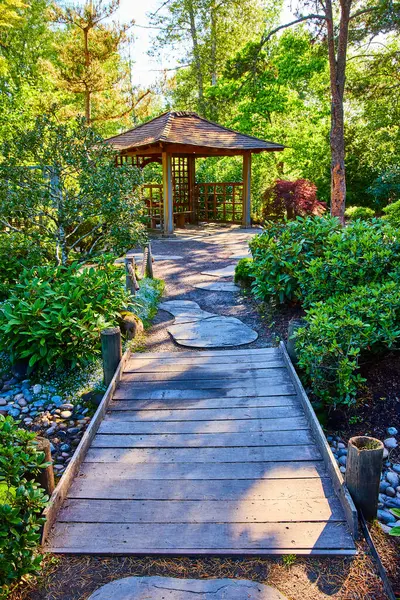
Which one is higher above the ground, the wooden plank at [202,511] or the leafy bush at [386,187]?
the leafy bush at [386,187]

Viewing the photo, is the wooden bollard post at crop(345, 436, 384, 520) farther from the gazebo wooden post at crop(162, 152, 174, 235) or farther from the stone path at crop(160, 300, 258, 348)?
the gazebo wooden post at crop(162, 152, 174, 235)

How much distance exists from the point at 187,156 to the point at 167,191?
3.15 meters

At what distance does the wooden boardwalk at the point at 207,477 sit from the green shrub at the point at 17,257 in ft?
9.19

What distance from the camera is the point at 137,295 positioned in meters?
6.28

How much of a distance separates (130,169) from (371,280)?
3.53 meters

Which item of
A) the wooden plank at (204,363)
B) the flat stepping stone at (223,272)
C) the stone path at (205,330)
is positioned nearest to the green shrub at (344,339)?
the wooden plank at (204,363)

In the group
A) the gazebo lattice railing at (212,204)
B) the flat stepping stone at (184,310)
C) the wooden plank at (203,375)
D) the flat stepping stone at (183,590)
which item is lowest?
the flat stepping stone at (183,590)

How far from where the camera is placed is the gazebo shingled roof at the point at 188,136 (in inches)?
494

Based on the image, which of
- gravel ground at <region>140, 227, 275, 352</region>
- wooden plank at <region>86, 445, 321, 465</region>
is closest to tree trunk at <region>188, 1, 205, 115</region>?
gravel ground at <region>140, 227, 275, 352</region>

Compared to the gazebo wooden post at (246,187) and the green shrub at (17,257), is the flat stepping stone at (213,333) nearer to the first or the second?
the green shrub at (17,257)

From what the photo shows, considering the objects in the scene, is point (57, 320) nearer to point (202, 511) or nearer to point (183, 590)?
point (202, 511)

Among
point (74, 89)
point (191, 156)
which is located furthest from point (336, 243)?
point (74, 89)

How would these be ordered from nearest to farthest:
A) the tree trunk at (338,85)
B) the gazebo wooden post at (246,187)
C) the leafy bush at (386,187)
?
the tree trunk at (338,85), the gazebo wooden post at (246,187), the leafy bush at (386,187)

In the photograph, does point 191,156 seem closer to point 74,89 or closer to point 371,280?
point 74,89
